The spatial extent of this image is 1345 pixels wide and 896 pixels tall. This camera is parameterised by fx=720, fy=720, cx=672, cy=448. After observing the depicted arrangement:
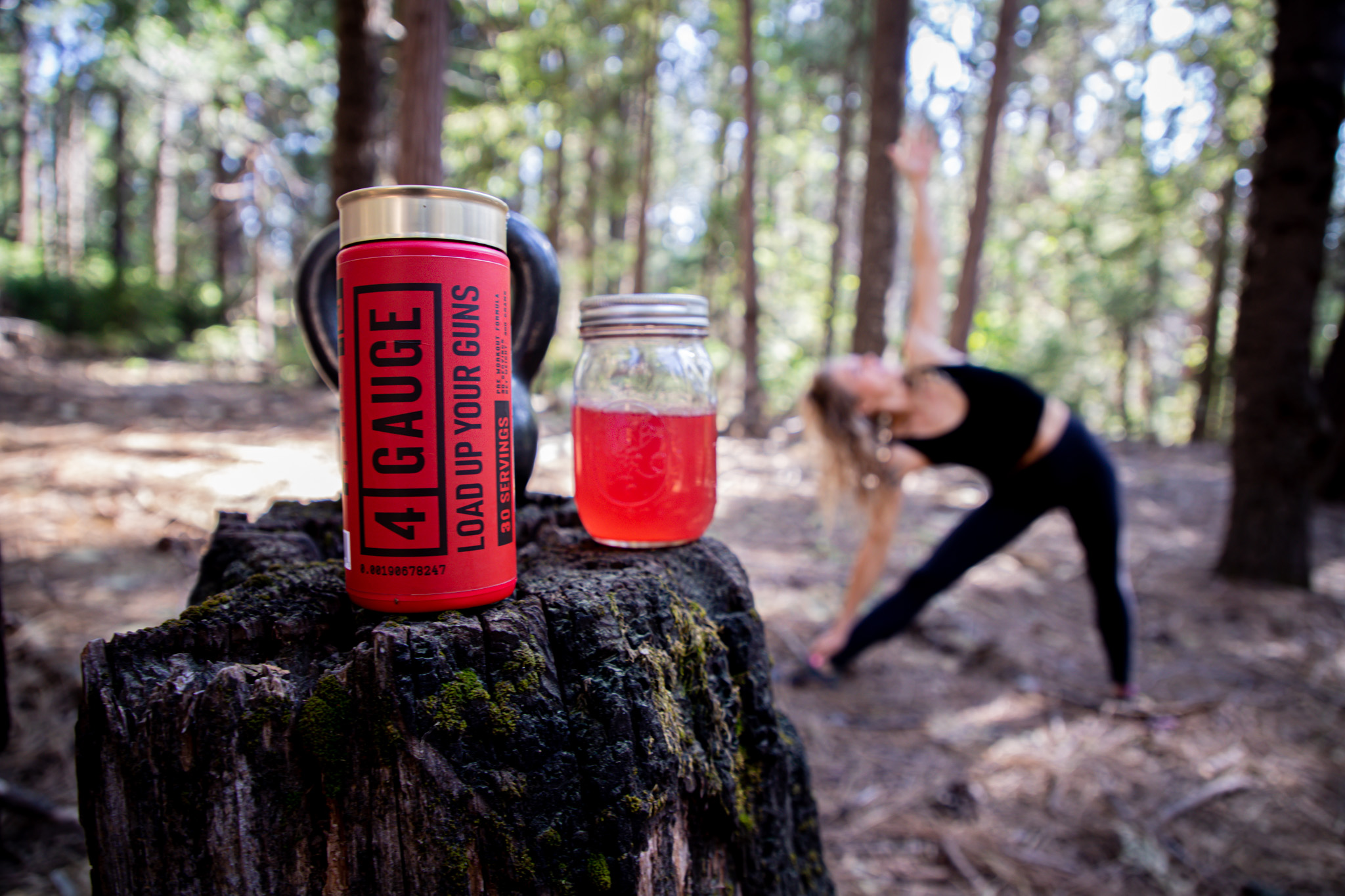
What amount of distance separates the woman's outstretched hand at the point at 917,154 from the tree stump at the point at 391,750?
9.59ft

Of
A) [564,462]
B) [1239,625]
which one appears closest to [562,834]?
[1239,625]

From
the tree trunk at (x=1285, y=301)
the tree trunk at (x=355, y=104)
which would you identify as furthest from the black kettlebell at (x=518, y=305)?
the tree trunk at (x=355, y=104)

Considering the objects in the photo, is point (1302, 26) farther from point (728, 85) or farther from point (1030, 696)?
point (728, 85)

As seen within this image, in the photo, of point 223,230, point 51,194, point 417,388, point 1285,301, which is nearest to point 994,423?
point 1285,301

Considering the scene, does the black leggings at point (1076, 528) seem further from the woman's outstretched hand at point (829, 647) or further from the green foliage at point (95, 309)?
the green foliage at point (95, 309)

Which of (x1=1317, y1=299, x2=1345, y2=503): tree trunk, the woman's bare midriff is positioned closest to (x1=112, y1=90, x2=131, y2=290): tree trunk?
the woman's bare midriff

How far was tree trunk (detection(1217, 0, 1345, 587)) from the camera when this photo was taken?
4371 millimetres

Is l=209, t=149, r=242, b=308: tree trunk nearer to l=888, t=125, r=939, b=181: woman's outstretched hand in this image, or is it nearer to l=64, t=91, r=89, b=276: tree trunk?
l=64, t=91, r=89, b=276: tree trunk

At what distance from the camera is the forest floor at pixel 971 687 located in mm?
2396

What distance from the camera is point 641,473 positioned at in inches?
48.3

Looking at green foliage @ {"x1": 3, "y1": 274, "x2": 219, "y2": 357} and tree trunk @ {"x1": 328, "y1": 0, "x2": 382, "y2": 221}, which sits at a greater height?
tree trunk @ {"x1": 328, "y1": 0, "x2": 382, "y2": 221}

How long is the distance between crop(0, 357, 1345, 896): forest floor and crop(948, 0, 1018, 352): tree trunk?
3.25m

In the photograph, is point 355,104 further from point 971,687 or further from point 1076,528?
point 971,687

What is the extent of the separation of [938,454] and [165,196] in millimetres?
24684
